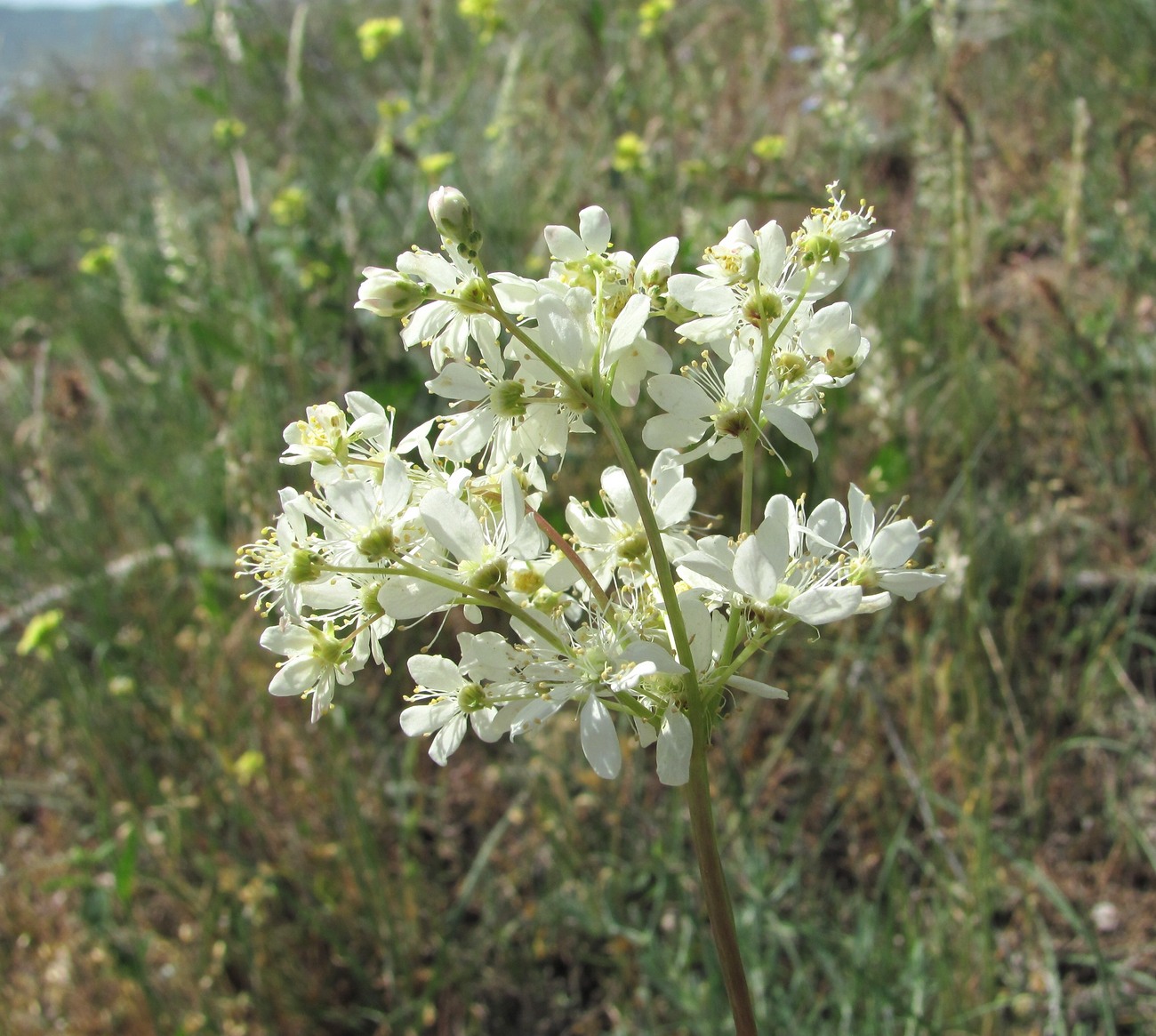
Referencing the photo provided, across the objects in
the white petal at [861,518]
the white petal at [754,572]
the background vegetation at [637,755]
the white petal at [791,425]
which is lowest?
the background vegetation at [637,755]

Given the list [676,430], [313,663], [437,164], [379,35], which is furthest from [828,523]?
[379,35]

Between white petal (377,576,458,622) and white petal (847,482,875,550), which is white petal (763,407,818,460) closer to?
white petal (847,482,875,550)

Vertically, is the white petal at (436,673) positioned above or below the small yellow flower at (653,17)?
below

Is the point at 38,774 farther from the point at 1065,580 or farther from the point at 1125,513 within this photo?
the point at 1125,513

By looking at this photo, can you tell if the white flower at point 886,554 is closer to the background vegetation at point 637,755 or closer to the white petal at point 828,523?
the white petal at point 828,523

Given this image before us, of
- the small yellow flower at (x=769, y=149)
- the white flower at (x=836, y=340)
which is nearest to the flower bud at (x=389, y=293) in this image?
the white flower at (x=836, y=340)

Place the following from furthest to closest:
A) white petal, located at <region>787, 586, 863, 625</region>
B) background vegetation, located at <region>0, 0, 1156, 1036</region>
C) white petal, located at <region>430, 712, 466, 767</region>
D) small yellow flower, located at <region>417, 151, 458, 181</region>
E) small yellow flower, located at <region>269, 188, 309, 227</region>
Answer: small yellow flower, located at <region>269, 188, 309, 227</region>, small yellow flower, located at <region>417, 151, 458, 181</region>, background vegetation, located at <region>0, 0, 1156, 1036</region>, white petal, located at <region>430, 712, 466, 767</region>, white petal, located at <region>787, 586, 863, 625</region>

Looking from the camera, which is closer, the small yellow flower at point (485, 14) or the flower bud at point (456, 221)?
the flower bud at point (456, 221)

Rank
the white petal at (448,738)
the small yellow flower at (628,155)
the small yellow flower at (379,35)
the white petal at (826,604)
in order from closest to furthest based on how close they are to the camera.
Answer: the white petal at (826,604), the white petal at (448,738), the small yellow flower at (628,155), the small yellow flower at (379,35)

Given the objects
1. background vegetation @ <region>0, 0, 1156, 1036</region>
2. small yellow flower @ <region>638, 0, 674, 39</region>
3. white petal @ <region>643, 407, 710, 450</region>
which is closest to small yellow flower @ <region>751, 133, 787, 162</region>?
background vegetation @ <region>0, 0, 1156, 1036</region>
